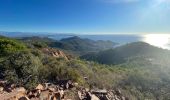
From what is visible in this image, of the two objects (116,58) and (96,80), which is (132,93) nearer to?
(96,80)

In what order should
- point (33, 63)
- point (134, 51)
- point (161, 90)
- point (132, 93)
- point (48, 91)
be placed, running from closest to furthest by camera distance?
point (48, 91) < point (33, 63) < point (132, 93) < point (161, 90) < point (134, 51)

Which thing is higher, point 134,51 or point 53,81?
point 53,81

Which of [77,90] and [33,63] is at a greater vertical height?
[33,63]

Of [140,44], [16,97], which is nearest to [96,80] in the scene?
[16,97]

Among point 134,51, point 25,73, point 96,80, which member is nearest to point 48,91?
point 25,73

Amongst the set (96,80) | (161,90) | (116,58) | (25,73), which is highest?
(25,73)

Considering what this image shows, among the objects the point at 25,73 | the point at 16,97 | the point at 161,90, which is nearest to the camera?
the point at 16,97

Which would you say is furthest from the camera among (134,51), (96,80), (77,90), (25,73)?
(134,51)

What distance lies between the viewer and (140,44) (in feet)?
351

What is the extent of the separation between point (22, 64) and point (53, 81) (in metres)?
2.06

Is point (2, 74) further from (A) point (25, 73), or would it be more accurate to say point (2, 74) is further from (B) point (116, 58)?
(B) point (116, 58)

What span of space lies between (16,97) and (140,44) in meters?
100

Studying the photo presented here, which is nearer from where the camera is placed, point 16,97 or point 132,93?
point 16,97

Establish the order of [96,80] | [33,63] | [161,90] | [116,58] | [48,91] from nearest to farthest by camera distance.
→ [48,91], [33,63], [96,80], [161,90], [116,58]
